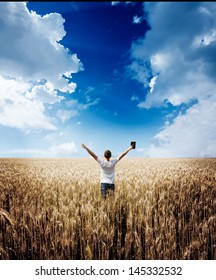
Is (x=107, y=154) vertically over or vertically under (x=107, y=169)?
over

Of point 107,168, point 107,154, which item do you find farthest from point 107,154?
point 107,168

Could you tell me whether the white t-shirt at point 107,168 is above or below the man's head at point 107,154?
below

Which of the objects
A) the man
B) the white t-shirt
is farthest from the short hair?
the white t-shirt

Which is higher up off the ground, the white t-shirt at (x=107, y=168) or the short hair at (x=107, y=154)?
the short hair at (x=107, y=154)

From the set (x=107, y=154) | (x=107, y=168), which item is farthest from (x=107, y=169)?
(x=107, y=154)

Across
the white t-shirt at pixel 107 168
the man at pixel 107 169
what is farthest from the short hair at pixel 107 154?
the white t-shirt at pixel 107 168

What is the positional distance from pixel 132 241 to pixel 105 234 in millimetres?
443

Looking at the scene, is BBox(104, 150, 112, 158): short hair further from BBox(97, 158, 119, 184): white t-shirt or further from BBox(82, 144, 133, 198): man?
BBox(97, 158, 119, 184): white t-shirt

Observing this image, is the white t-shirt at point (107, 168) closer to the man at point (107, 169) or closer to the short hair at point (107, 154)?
A: the man at point (107, 169)

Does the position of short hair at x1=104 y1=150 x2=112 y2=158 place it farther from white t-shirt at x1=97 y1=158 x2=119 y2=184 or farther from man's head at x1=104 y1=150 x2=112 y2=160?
white t-shirt at x1=97 y1=158 x2=119 y2=184

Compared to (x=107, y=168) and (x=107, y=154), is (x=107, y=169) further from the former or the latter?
(x=107, y=154)

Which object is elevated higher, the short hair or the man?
the short hair

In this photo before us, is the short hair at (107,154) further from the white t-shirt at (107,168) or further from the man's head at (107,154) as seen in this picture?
the white t-shirt at (107,168)

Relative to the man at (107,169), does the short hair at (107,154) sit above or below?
above
